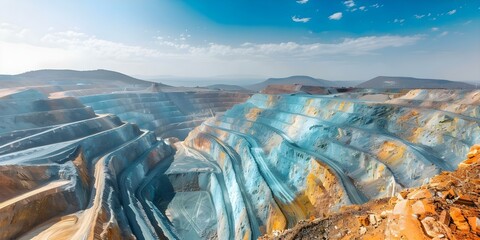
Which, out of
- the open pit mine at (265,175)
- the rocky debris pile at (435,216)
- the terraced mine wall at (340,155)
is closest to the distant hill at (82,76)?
the open pit mine at (265,175)

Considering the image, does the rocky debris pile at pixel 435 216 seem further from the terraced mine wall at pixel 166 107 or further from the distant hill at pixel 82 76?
the distant hill at pixel 82 76

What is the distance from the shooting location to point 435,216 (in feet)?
26.4

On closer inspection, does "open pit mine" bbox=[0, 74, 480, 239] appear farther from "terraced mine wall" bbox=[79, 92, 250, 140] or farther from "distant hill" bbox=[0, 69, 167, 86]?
"distant hill" bbox=[0, 69, 167, 86]

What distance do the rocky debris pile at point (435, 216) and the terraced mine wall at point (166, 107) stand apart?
68.3 metres

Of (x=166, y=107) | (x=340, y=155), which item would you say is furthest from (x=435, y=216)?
(x=166, y=107)

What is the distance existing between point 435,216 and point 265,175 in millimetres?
24688

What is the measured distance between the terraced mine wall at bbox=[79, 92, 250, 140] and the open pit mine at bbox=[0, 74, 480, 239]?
21774mm

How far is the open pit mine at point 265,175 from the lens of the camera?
11.8 meters

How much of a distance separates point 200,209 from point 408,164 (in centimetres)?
2461

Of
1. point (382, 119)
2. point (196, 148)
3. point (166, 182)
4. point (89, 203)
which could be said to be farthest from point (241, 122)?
point (89, 203)

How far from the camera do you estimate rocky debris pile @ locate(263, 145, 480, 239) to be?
7.55 meters

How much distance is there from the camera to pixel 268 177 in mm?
31797

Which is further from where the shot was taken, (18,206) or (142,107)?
(142,107)

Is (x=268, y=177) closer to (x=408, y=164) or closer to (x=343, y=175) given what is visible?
(x=343, y=175)
